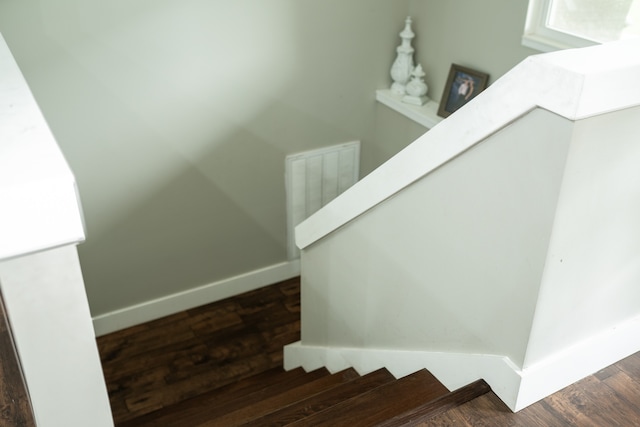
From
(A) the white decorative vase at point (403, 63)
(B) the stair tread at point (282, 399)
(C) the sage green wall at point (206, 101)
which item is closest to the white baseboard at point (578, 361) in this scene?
(B) the stair tread at point (282, 399)

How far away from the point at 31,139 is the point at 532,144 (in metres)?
1.01

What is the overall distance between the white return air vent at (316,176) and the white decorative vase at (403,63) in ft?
1.38

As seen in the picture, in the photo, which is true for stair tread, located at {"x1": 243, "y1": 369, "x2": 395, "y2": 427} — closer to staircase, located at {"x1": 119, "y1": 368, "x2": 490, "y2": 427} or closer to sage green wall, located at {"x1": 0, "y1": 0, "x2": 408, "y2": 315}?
staircase, located at {"x1": 119, "y1": 368, "x2": 490, "y2": 427}

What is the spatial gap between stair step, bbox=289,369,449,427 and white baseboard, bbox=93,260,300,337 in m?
1.92

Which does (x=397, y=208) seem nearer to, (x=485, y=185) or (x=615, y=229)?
(x=485, y=185)

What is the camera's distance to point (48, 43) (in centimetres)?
271

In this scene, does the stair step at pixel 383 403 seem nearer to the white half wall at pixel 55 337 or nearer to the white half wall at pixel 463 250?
the white half wall at pixel 463 250

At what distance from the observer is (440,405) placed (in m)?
1.67

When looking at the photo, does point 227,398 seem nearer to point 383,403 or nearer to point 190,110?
point 383,403

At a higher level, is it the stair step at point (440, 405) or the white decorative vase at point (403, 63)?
the white decorative vase at point (403, 63)

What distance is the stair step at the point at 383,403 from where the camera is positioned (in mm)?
1828

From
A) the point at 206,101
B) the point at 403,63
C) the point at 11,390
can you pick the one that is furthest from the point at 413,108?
the point at 11,390

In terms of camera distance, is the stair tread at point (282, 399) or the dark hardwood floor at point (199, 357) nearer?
the stair tread at point (282, 399)

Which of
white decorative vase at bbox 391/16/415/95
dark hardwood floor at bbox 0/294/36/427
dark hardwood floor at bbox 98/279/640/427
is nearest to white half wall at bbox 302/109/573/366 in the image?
dark hardwood floor at bbox 98/279/640/427
